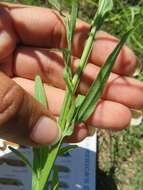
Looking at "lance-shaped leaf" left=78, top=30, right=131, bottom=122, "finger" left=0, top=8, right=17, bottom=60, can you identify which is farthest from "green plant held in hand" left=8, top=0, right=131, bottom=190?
"finger" left=0, top=8, right=17, bottom=60

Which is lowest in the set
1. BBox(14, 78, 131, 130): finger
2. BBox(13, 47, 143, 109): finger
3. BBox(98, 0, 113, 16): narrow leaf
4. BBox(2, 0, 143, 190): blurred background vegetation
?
BBox(2, 0, 143, 190): blurred background vegetation

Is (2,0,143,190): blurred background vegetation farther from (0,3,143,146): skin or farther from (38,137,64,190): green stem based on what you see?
(38,137,64,190): green stem

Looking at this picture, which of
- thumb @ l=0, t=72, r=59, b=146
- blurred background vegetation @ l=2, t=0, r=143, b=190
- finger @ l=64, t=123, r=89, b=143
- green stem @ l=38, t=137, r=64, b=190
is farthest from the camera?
blurred background vegetation @ l=2, t=0, r=143, b=190

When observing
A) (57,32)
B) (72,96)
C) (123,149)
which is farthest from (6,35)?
(123,149)

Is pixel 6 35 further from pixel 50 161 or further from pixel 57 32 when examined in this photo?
pixel 50 161

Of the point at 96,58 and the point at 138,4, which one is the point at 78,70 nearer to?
the point at 96,58
